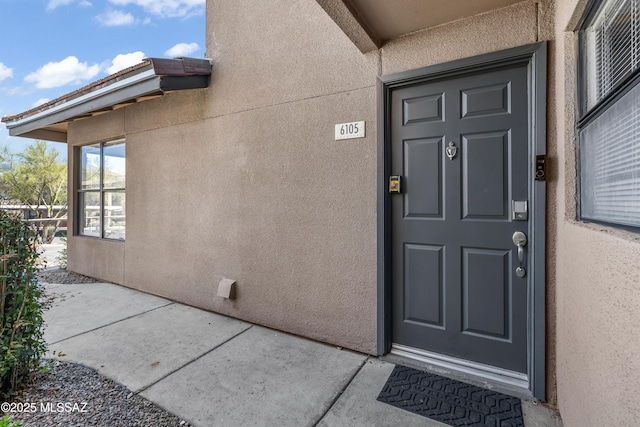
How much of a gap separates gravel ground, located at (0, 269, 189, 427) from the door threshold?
5.44 feet

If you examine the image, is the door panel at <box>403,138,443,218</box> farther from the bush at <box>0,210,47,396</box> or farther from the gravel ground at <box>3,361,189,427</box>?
the bush at <box>0,210,47,396</box>

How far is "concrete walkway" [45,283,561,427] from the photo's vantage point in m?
1.83

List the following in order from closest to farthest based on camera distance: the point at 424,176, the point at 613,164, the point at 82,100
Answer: the point at 613,164 → the point at 424,176 → the point at 82,100

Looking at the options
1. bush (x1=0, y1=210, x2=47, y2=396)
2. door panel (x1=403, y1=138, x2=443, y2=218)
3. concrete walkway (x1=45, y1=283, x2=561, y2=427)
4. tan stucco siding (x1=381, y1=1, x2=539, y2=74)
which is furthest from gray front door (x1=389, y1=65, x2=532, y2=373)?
bush (x1=0, y1=210, x2=47, y2=396)

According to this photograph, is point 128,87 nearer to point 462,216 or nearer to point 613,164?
point 462,216

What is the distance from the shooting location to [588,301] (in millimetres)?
1260

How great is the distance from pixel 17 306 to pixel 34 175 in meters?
12.5

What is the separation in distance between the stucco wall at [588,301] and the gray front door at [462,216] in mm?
269

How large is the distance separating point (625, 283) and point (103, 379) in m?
3.01

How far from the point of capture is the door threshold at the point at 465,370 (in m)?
2.02

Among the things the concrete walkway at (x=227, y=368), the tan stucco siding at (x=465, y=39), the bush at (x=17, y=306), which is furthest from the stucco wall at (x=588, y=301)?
the bush at (x=17, y=306)

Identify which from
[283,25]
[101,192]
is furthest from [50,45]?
[283,25]

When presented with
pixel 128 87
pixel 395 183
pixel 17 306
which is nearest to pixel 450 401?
pixel 395 183

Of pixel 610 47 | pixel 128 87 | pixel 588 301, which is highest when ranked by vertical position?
pixel 128 87
